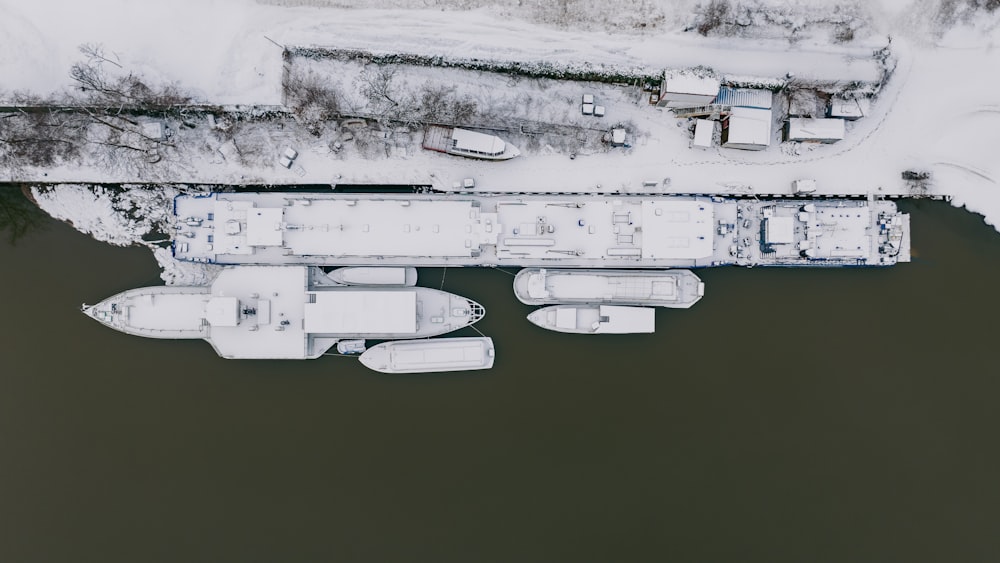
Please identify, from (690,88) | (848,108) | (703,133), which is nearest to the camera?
(690,88)

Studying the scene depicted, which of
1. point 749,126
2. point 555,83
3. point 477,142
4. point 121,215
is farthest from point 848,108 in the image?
point 121,215

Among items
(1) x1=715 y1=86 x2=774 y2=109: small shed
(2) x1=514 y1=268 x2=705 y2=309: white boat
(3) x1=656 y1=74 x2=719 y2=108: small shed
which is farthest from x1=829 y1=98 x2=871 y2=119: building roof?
(2) x1=514 y1=268 x2=705 y2=309: white boat

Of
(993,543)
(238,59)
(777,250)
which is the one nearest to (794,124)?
(777,250)

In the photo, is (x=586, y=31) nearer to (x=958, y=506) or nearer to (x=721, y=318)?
(x=721, y=318)

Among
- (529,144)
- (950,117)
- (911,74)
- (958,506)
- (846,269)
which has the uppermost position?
(911,74)

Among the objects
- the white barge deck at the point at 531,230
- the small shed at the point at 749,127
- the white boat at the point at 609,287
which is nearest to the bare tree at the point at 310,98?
the white barge deck at the point at 531,230

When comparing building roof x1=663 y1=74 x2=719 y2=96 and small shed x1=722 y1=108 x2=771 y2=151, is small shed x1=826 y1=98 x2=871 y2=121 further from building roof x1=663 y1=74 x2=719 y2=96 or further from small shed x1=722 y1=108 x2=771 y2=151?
building roof x1=663 y1=74 x2=719 y2=96

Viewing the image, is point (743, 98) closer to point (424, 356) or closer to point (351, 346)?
point (424, 356)
